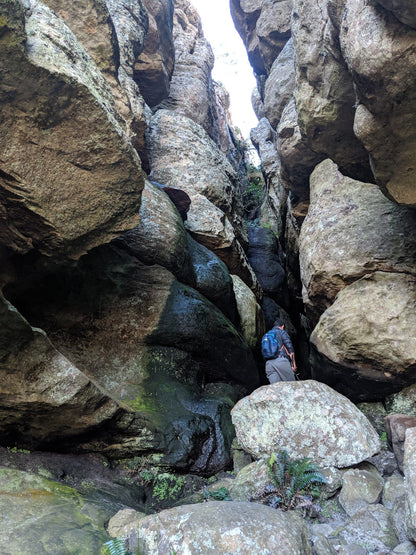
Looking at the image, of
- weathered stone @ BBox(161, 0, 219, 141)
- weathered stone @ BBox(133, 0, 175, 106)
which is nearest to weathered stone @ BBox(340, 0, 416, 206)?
weathered stone @ BBox(133, 0, 175, 106)

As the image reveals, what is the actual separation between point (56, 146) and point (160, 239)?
452 centimetres

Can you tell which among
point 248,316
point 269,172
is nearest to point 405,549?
point 248,316

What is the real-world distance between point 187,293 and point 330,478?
529 centimetres

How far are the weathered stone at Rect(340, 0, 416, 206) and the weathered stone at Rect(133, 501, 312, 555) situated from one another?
5139mm

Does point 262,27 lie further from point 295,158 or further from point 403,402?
point 403,402

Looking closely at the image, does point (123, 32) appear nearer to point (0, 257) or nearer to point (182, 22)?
point (0, 257)

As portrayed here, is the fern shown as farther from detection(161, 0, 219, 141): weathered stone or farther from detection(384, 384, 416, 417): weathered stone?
detection(161, 0, 219, 141): weathered stone

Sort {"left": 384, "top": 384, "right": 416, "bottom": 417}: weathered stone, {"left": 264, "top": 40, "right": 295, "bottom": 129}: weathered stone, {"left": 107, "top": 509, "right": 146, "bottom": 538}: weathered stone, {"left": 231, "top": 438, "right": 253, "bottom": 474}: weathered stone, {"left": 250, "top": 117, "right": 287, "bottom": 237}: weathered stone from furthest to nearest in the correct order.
Answer: 1. {"left": 250, "top": 117, "right": 287, "bottom": 237}: weathered stone
2. {"left": 264, "top": 40, "right": 295, "bottom": 129}: weathered stone
3. {"left": 384, "top": 384, "right": 416, "bottom": 417}: weathered stone
4. {"left": 231, "top": 438, "right": 253, "bottom": 474}: weathered stone
5. {"left": 107, "top": 509, "right": 146, "bottom": 538}: weathered stone

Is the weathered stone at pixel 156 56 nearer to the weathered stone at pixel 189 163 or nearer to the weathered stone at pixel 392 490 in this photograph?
the weathered stone at pixel 189 163

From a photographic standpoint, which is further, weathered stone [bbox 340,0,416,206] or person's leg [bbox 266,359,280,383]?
person's leg [bbox 266,359,280,383]

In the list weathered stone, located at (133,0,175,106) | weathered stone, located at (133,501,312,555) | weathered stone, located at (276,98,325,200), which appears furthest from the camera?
weathered stone, located at (133,0,175,106)

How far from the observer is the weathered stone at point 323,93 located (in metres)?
7.38

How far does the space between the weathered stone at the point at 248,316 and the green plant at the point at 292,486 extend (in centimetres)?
706

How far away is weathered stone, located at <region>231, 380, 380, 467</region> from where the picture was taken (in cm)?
545
